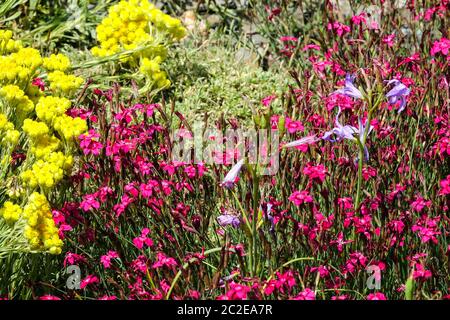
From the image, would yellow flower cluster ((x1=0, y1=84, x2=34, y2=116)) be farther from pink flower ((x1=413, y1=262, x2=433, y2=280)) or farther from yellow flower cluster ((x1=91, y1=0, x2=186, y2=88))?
Answer: pink flower ((x1=413, y1=262, x2=433, y2=280))

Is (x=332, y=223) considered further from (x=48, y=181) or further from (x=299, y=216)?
(x=48, y=181)

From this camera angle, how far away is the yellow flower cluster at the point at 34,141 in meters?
2.98

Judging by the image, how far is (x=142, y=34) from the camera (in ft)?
15.6

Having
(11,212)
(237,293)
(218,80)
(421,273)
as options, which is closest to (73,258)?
(11,212)

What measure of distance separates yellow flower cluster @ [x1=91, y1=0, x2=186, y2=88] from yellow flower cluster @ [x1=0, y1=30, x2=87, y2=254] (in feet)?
3.81

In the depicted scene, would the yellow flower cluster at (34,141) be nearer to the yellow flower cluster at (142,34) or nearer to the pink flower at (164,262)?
the pink flower at (164,262)

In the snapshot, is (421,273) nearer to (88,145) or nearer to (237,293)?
(237,293)

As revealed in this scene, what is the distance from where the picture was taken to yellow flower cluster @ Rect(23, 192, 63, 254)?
2938 millimetres

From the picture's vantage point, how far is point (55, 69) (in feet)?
11.8

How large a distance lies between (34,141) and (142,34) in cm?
177

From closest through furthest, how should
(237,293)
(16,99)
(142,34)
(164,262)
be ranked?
(237,293), (164,262), (16,99), (142,34)

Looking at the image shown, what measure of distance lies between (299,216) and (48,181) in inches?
36.5
